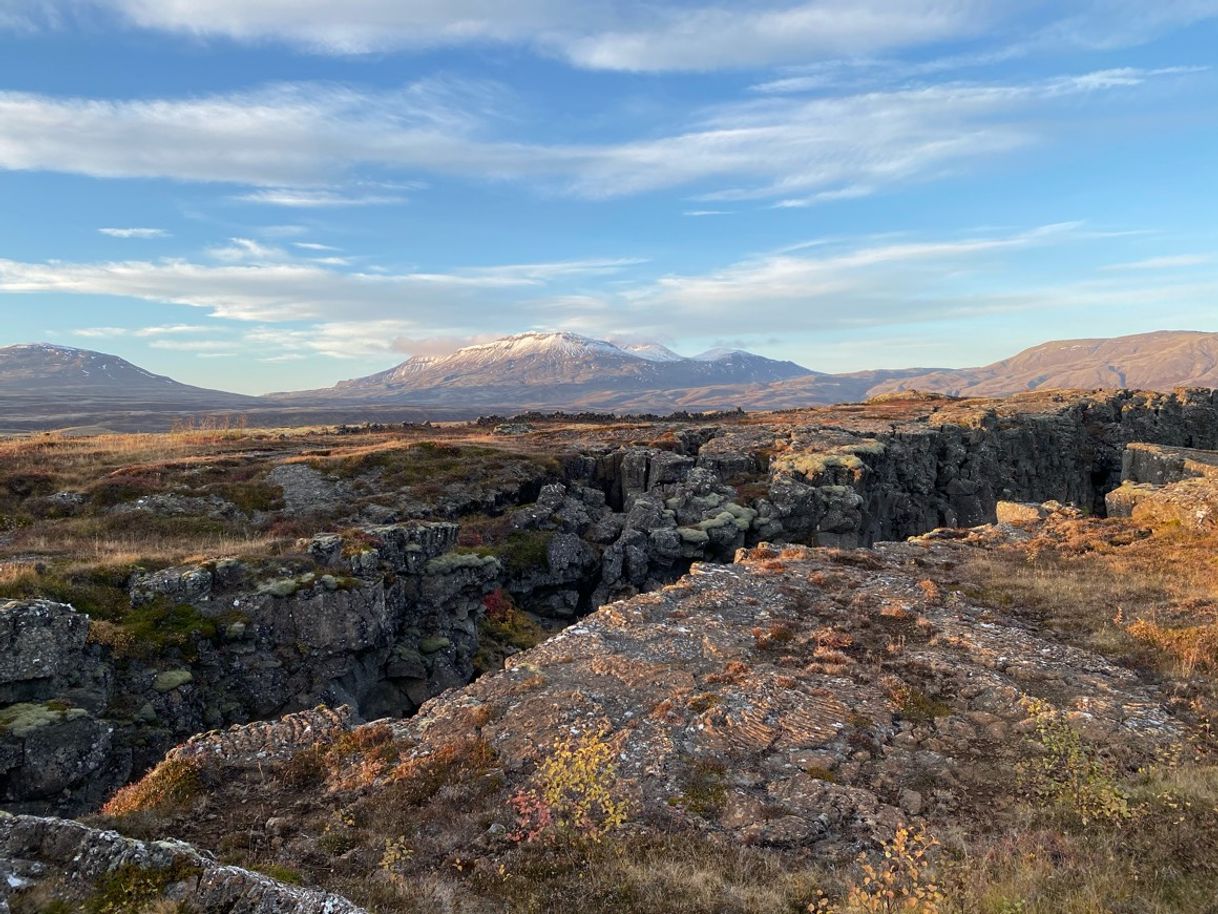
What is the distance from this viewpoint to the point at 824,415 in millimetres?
96500

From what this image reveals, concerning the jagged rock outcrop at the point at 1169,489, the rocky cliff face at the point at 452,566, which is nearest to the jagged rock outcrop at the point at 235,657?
the rocky cliff face at the point at 452,566

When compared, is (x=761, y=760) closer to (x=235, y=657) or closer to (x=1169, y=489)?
(x=235, y=657)

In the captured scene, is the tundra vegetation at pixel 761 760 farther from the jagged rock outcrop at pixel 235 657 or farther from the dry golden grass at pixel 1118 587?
the jagged rock outcrop at pixel 235 657

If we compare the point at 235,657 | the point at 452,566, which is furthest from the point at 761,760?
the point at 452,566

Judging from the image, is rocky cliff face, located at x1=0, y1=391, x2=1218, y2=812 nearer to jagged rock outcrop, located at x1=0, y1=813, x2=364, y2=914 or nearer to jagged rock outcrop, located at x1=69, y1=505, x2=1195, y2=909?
jagged rock outcrop, located at x1=69, y1=505, x2=1195, y2=909

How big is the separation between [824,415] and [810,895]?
91.1 m

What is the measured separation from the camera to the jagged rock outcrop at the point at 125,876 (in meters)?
9.05

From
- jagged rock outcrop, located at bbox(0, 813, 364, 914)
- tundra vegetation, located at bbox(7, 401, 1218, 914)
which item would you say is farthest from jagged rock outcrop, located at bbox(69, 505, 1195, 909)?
jagged rock outcrop, located at bbox(0, 813, 364, 914)

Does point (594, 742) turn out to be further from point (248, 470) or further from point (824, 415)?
point (824, 415)

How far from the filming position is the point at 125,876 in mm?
9422

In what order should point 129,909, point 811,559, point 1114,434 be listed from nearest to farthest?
point 129,909
point 811,559
point 1114,434

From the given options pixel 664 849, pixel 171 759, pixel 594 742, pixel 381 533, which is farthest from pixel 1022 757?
pixel 381 533

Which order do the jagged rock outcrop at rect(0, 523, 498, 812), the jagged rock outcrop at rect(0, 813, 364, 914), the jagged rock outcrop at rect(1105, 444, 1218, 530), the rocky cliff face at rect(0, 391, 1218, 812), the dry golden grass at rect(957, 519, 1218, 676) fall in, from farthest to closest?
the jagged rock outcrop at rect(1105, 444, 1218, 530), the dry golden grass at rect(957, 519, 1218, 676), the rocky cliff face at rect(0, 391, 1218, 812), the jagged rock outcrop at rect(0, 523, 498, 812), the jagged rock outcrop at rect(0, 813, 364, 914)

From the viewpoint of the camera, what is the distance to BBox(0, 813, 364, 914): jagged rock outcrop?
29.7 ft
